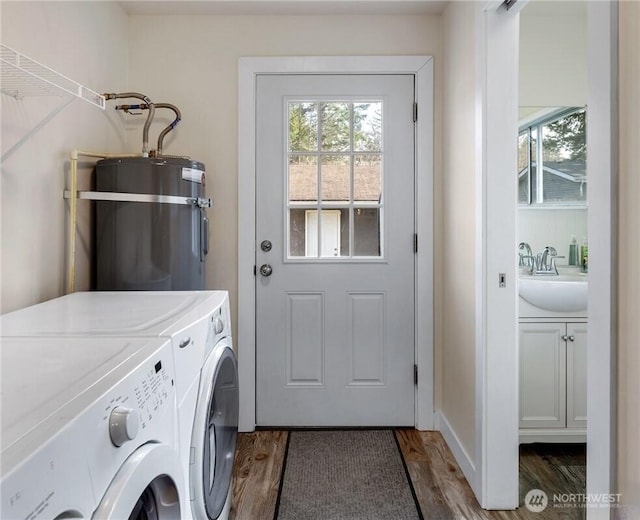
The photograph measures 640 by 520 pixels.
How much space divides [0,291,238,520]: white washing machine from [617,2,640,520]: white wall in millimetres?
973

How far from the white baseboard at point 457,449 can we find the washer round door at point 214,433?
1050 mm

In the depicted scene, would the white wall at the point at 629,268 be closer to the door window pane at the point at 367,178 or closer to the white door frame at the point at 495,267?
the white door frame at the point at 495,267

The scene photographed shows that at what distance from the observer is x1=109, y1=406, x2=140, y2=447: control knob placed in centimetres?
61

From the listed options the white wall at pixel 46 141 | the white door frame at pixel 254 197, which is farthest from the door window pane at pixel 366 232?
the white wall at pixel 46 141

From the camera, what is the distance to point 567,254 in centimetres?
243

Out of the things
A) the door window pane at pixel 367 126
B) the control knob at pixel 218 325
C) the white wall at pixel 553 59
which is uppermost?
the white wall at pixel 553 59

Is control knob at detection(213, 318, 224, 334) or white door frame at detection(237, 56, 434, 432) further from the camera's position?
white door frame at detection(237, 56, 434, 432)

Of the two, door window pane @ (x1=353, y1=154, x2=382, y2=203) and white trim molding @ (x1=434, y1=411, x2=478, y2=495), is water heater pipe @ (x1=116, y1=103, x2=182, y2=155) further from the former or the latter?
A: white trim molding @ (x1=434, y1=411, x2=478, y2=495)

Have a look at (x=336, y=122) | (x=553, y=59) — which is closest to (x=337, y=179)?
(x=336, y=122)

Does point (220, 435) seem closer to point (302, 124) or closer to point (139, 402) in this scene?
point (139, 402)

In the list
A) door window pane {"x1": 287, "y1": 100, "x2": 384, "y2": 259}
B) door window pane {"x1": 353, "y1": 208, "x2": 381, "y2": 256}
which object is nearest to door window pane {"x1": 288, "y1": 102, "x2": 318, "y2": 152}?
door window pane {"x1": 287, "y1": 100, "x2": 384, "y2": 259}

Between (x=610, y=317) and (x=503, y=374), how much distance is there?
814 millimetres

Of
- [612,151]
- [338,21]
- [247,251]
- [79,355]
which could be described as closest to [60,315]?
[79,355]

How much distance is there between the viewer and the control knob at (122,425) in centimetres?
61
